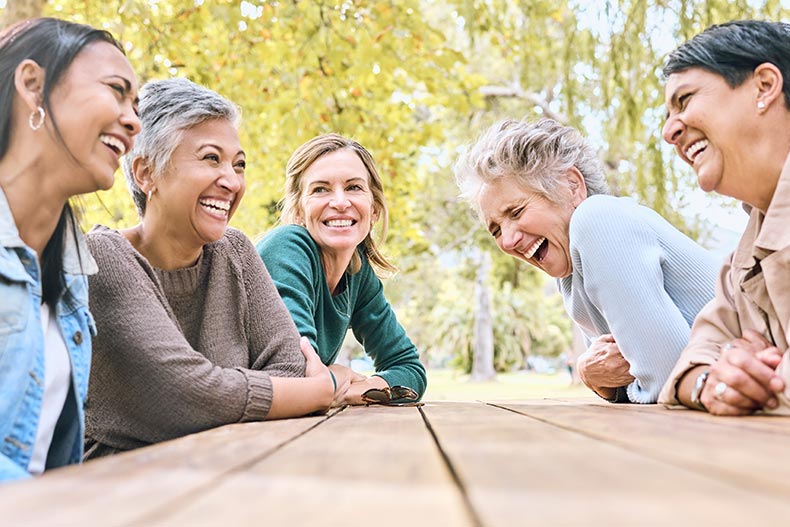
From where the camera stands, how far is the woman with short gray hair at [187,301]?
2.00 m

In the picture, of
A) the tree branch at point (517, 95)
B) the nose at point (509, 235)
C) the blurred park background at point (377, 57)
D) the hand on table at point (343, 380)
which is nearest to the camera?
the hand on table at point (343, 380)

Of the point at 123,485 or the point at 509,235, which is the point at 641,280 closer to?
the point at 509,235

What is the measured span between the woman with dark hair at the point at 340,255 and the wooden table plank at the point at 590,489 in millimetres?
2027

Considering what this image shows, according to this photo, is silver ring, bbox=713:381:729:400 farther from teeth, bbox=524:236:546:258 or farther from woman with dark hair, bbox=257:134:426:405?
woman with dark hair, bbox=257:134:426:405

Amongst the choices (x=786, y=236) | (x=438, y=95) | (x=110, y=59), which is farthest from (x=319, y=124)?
(x=786, y=236)

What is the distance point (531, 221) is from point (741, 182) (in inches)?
40.8

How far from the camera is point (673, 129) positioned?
215cm

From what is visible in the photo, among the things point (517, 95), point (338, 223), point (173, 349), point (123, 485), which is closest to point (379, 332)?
point (338, 223)

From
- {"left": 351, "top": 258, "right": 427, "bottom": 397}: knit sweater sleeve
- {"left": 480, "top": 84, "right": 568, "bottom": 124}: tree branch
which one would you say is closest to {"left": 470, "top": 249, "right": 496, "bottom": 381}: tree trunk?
{"left": 480, "top": 84, "right": 568, "bottom": 124}: tree branch

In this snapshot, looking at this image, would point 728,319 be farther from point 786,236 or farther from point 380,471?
point 380,471

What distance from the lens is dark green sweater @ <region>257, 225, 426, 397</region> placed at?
299 centimetres

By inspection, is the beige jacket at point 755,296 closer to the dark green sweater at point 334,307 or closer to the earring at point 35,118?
the dark green sweater at point 334,307

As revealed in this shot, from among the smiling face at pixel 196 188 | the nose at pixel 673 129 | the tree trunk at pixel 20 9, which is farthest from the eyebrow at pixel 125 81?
the tree trunk at pixel 20 9

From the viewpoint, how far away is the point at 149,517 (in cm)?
66
